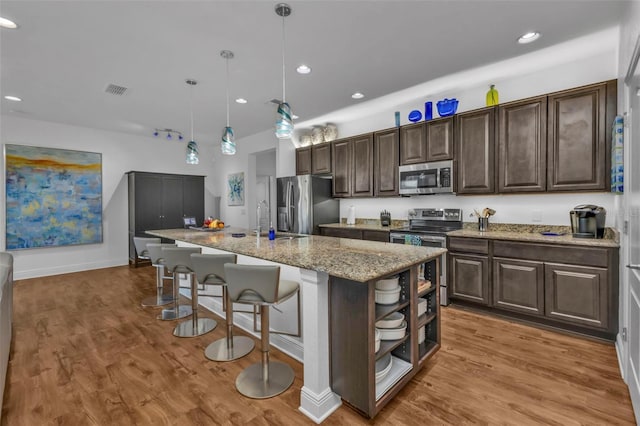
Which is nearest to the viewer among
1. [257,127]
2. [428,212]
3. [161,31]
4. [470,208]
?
[161,31]

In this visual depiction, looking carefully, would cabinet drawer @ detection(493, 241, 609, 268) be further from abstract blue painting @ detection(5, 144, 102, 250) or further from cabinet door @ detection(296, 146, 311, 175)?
abstract blue painting @ detection(5, 144, 102, 250)

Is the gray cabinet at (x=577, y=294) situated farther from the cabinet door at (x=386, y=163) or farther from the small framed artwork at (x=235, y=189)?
the small framed artwork at (x=235, y=189)

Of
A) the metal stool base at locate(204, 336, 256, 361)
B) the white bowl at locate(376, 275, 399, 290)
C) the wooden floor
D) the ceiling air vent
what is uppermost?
the ceiling air vent

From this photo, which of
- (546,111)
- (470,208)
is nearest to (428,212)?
(470,208)

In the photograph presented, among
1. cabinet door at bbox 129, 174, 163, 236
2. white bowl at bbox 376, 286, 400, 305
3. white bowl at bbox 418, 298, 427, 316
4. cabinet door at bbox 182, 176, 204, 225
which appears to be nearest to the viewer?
white bowl at bbox 376, 286, 400, 305

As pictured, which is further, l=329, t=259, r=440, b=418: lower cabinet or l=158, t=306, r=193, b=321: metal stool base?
l=158, t=306, r=193, b=321: metal stool base

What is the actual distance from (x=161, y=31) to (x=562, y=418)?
3.94 m

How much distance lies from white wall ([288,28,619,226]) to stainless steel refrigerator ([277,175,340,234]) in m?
1.02

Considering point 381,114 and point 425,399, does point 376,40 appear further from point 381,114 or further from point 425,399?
point 425,399

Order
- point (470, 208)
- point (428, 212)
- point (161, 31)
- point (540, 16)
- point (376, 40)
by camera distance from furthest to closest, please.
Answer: point (428, 212), point (470, 208), point (376, 40), point (161, 31), point (540, 16)

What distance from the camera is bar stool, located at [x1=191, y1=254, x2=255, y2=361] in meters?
2.26

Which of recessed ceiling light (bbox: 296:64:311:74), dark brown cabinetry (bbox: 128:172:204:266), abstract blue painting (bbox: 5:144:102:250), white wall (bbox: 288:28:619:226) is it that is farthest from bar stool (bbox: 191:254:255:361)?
abstract blue painting (bbox: 5:144:102:250)

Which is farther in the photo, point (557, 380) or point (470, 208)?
point (470, 208)

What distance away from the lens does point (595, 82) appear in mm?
2955
